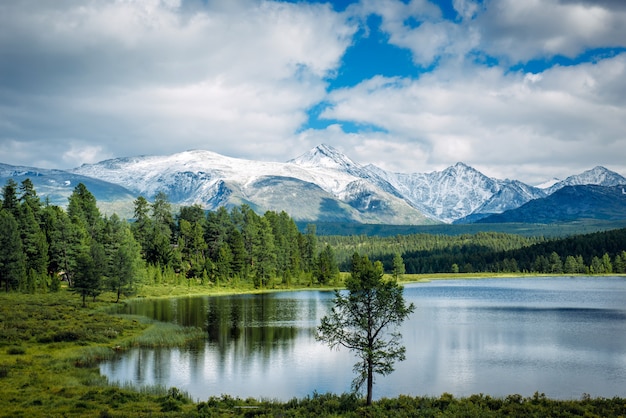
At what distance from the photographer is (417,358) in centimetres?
6291

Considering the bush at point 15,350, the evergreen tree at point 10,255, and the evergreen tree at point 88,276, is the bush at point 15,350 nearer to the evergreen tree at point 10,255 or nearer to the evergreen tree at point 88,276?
the evergreen tree at point 88,276

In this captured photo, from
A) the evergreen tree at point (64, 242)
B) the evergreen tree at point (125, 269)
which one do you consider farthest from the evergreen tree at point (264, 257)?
the evergreen tree at point (64, 242)

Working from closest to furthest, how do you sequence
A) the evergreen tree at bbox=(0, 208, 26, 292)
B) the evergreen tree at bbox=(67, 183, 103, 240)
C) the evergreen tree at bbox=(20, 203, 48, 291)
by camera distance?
1. the evergreen tree at bbox=(0, 208, 26, 292)
2. the evergreen tree at bbox=(20, 203, 48, 291)
3. the evergreen tree at bbox=(67, 183, 103, 240)

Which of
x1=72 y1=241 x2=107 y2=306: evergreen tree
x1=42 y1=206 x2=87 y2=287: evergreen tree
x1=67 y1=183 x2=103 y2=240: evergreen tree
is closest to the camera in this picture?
x1=72 y1=241 x2=107 y2=306: evergreen tree

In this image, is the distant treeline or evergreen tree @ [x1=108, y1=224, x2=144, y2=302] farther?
evergreen tree @ [x1=108, y1=224, x2=144, y2=302]

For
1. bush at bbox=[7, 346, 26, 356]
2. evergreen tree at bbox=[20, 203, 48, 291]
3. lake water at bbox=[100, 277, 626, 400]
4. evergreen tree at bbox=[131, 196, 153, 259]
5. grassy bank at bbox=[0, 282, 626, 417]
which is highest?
evergreen tree at bbox=[131, 196, 153, 259]

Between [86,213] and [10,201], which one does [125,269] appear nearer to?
[10,201]

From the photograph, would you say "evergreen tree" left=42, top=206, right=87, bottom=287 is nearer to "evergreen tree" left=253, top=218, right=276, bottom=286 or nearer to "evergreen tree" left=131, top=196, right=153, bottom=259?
"evergreen tree" left=131, top=196, right=153, bottom=259

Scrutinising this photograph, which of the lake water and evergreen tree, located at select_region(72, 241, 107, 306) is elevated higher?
evergreen tree, located at select_region(72, 241, 107, 306)

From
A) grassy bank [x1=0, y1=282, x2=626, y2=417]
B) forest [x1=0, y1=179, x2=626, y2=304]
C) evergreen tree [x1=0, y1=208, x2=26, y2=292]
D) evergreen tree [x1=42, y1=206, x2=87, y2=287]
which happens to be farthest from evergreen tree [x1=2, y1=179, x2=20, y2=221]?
grassy bank [x1=0, y1=282, x2=626, y2=417]

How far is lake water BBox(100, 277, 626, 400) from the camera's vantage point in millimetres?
49312

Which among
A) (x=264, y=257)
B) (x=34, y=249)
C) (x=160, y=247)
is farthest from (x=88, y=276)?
(x=264, y=257)

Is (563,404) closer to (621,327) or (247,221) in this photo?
(621,327)

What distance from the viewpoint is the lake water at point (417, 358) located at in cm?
4931
